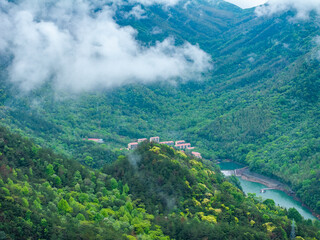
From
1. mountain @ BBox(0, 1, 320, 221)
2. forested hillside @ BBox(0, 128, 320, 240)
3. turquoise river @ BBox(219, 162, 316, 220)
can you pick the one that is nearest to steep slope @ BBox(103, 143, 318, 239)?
forested hillside @ BBox(0, 128, 320, 240)

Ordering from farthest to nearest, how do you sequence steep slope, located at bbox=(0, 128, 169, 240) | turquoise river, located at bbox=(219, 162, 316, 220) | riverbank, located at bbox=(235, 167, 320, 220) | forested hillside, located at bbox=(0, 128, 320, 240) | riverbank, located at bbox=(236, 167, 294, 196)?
riverbank, located at bbox=(236, 167, 294, 196), riverbank, located at bbox=(235, 167, 320, 220), turquoise river, located at bbox=(219, 162, 316, 220), forested hillside, located at bbox=(0, 128, 320, 240), steep slope, located at bbox=(0, 128, 169, 240)

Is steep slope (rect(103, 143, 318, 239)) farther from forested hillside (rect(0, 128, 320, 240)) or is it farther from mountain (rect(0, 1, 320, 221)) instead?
mountain (rect(0, 1, 320, 221))

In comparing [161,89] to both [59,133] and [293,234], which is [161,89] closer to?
[59,133]

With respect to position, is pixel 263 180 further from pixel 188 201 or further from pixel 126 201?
pixel 126 201

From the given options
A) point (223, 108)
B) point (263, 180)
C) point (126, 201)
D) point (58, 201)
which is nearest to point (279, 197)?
point (263, 180)

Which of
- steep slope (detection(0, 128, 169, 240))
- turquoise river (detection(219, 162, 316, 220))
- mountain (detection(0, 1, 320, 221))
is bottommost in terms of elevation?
steep slope (detection(0, 128, 169, 240))

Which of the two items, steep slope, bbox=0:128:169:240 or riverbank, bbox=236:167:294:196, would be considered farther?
riverbank, bbox=236:167:294:196

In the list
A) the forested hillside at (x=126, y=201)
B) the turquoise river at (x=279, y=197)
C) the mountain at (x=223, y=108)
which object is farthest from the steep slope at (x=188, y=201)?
the mountain at (x=223, y=108)
